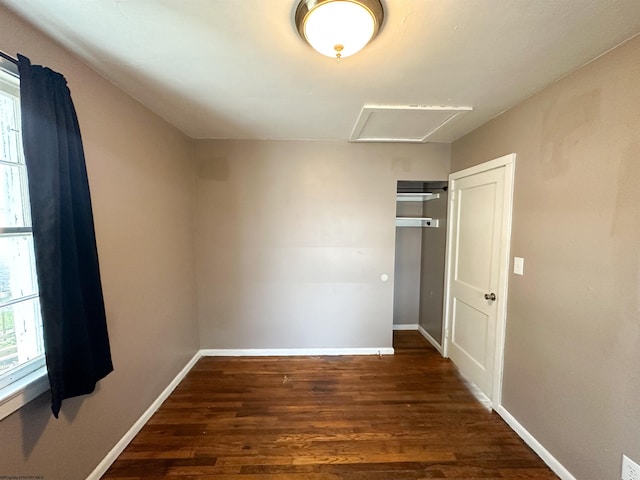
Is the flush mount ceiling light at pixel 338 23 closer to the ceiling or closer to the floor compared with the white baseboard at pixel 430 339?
closer to the ceiling

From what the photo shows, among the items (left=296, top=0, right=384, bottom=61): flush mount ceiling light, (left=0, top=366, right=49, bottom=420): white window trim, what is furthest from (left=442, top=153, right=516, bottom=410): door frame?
(left=0, top=366, right=49, bottom=420): white window trim

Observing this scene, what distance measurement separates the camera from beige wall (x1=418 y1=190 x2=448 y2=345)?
310 cm

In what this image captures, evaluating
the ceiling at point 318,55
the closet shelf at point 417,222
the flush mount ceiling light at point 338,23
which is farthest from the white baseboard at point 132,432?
the closet shelf at point 417,222

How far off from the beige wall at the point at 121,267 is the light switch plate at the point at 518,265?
2.87 metres

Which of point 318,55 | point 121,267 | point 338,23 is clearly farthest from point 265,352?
point 338,23

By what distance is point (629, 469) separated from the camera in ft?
4.16

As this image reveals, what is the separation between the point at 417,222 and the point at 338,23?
113 inches

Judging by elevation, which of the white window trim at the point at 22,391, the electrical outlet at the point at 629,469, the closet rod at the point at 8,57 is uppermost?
the closet rod at the point at 8,57

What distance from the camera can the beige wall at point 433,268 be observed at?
3096 mm

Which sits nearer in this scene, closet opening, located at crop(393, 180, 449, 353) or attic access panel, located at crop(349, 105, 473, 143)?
attic access panel, located at crop(349, 105, 473, 143)

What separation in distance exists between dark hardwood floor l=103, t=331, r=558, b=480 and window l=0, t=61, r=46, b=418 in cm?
92

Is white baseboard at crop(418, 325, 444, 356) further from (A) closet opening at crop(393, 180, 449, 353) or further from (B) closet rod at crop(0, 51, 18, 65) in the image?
(B) closet rod at crop(0, 51, 18, 65)

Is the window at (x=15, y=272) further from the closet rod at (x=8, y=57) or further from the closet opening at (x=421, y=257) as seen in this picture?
the closet opening at (x=421, y=257)

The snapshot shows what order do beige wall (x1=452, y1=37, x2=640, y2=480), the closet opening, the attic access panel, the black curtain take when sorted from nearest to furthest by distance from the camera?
the black curtain, beige wall (x1=452, y1=37, x2=640, y2=480), the attic access panel, the closet opening
